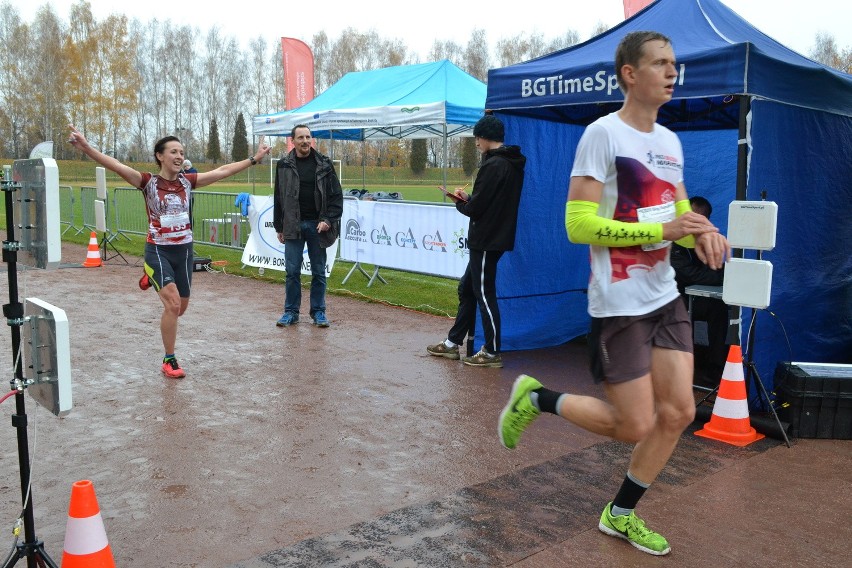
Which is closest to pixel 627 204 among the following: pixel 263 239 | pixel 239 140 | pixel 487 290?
pixel 487 290

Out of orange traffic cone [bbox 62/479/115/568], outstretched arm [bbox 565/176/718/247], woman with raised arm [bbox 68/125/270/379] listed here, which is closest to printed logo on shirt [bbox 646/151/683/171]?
outstretched arm [bbox 565/176/718/247]

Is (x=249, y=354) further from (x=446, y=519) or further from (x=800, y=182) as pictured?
(x=800, y=182)

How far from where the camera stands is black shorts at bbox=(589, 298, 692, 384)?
316cm

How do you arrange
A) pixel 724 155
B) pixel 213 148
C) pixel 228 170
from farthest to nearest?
pixel 213 148 → pixel 724 155 → pixel 228 170

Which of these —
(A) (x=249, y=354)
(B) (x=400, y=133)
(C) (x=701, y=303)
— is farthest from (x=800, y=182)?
(B) (x=400, y=133)

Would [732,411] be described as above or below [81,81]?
below

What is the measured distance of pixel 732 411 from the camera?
199 inches

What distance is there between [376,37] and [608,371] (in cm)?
8649

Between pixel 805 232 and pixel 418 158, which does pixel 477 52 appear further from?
pixel 805 232

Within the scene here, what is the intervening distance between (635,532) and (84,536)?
7.44ft

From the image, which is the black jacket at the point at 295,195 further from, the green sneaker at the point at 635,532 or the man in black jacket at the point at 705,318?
the green sneaker at the point at 635,532

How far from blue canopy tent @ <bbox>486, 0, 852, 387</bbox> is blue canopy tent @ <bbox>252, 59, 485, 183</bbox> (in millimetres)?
5522

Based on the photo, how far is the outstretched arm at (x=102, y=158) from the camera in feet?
15.0

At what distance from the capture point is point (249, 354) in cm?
726
